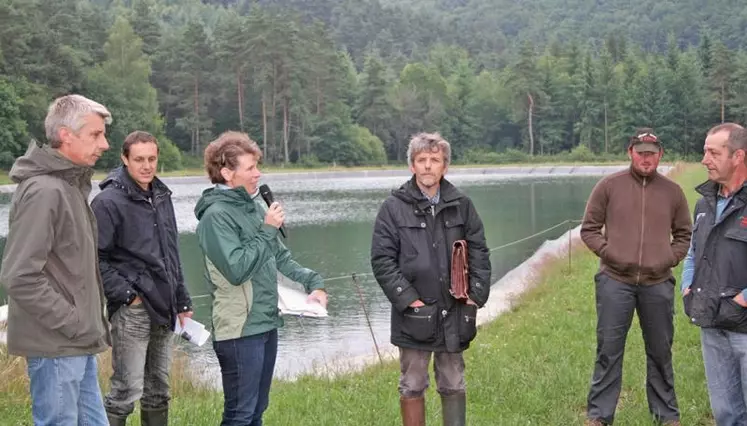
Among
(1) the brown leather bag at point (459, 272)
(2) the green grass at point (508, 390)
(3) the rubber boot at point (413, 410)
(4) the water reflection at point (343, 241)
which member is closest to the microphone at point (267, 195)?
(1) the brown leather bag at point (459, 272)

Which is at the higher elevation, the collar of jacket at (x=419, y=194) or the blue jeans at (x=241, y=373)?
the collar of jacket at (x=419, y=194)

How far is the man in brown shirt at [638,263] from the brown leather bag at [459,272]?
105 centimetres

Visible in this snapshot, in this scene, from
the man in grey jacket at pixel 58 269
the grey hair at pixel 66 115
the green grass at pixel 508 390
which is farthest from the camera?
the green grass at pixel 508 390

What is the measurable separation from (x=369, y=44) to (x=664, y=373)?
134 meters

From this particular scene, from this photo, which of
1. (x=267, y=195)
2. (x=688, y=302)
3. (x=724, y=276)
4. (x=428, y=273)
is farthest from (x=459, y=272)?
(x=724, y=276)

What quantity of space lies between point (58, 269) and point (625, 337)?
10.6 ft

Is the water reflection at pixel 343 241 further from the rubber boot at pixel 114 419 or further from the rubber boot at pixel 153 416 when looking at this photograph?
the rubber boot at pixel 114 419

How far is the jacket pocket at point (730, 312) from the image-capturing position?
4027 mm

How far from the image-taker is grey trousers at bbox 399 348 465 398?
4410 millimetres

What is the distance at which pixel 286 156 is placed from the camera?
7275 cm

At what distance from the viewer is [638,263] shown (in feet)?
15.9

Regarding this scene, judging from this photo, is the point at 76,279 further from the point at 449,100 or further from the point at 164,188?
the point at 449,100

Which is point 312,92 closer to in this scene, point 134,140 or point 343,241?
point 343,241

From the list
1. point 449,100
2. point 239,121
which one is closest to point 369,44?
point 449,100
